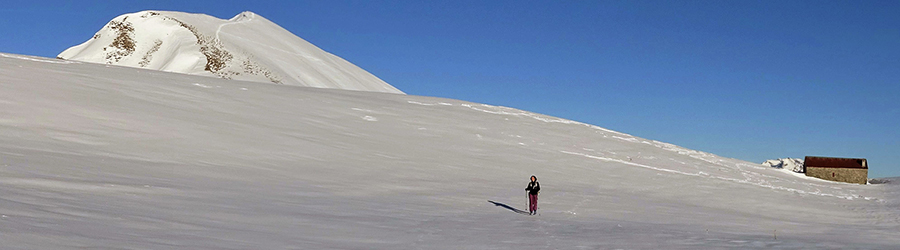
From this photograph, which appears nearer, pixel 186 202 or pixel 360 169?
pixel 186 202

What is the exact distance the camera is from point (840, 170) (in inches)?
1877

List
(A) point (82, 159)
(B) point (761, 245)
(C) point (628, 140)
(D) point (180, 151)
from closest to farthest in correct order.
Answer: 1. (B) point (761, 245)
2. (A) point (82, 159)
3. (D) point (180, 151)
4. (C) point (628, 140)

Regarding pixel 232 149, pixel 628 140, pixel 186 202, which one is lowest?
pixel 186 202

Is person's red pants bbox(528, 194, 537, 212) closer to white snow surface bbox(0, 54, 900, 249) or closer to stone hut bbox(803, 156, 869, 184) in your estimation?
white snow surface bbox(0, 54, 900, 249)

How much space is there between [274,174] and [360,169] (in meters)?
3.73

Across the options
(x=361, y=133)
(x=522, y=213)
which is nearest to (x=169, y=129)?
(x=361, y=133)

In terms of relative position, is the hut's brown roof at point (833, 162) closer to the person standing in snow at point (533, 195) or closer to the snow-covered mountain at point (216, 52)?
the person standing in snow at point (533, 195)

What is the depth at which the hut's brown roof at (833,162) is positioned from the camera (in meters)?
48.1

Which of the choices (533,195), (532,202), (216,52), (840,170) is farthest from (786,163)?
(533,195)

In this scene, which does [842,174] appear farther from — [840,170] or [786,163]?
[786,163]

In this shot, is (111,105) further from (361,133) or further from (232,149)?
(361,133)

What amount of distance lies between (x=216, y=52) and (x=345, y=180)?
88351 millimetres

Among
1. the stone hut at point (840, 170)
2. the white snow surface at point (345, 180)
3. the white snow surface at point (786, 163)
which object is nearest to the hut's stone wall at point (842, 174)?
the stone hut at point (840, 170)

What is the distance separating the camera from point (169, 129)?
88.9 ft
